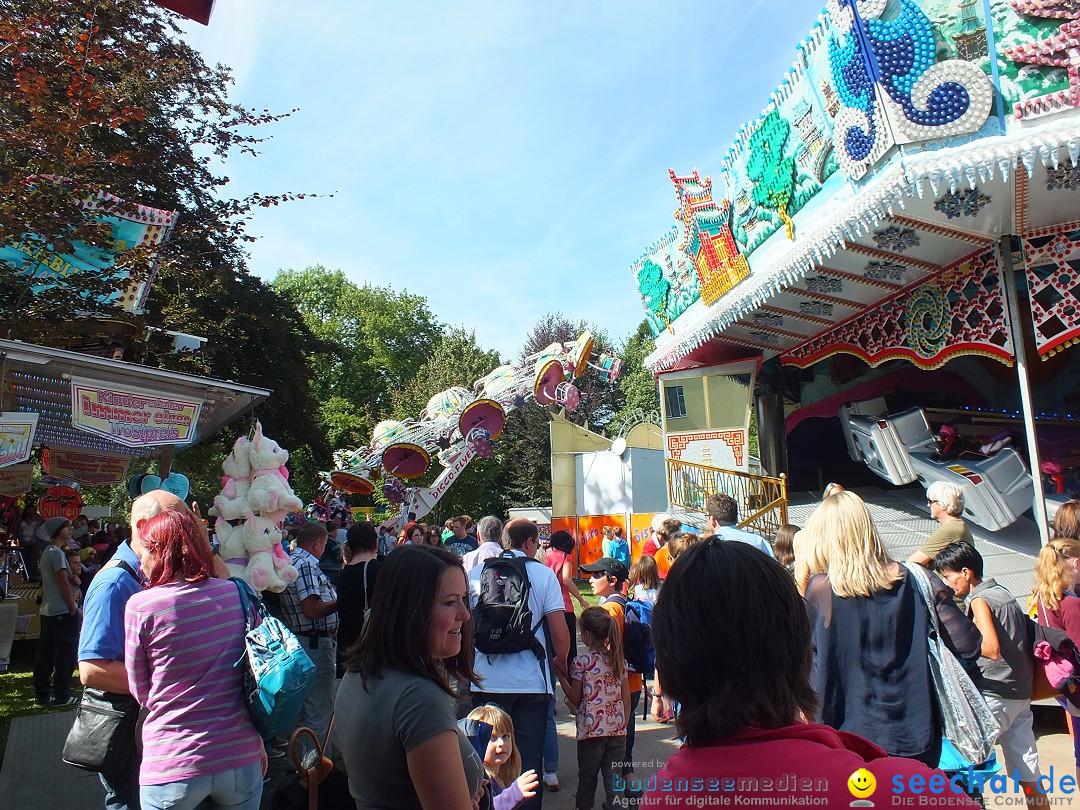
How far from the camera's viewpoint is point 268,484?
5246 millimetres

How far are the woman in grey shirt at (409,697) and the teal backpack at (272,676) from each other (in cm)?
62

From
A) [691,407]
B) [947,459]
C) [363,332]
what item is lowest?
[947,459]

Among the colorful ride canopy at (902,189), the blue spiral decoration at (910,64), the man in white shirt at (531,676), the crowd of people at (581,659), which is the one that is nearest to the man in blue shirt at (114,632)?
the crowd of people at (581,659)

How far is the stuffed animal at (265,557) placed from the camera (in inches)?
192

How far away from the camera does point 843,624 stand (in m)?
2.66

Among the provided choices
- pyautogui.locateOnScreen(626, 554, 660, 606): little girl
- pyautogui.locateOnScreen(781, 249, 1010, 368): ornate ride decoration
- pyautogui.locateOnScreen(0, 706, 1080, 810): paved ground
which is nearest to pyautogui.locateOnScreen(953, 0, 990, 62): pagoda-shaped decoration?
pyautogui.locateOnScreen(781, 249, 1010, 368): ornate ride decoration

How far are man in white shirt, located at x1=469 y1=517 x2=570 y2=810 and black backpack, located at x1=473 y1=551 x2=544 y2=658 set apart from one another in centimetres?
5

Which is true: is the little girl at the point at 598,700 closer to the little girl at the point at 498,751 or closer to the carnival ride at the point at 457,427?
the little girl at the point at 498,751

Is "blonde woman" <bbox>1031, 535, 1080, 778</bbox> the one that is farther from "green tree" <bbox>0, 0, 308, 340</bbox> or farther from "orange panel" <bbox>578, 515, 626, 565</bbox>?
"orange panel" <bbox>578, 515, 626, 565</bbox>

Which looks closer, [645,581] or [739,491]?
[645,581]

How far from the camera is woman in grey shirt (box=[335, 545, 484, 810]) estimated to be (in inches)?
70.9

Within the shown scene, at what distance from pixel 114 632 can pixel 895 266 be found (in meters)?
8.89

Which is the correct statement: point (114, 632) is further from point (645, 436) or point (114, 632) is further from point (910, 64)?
point (645, 436)

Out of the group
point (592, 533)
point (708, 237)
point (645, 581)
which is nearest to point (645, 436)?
point (592, 533)
